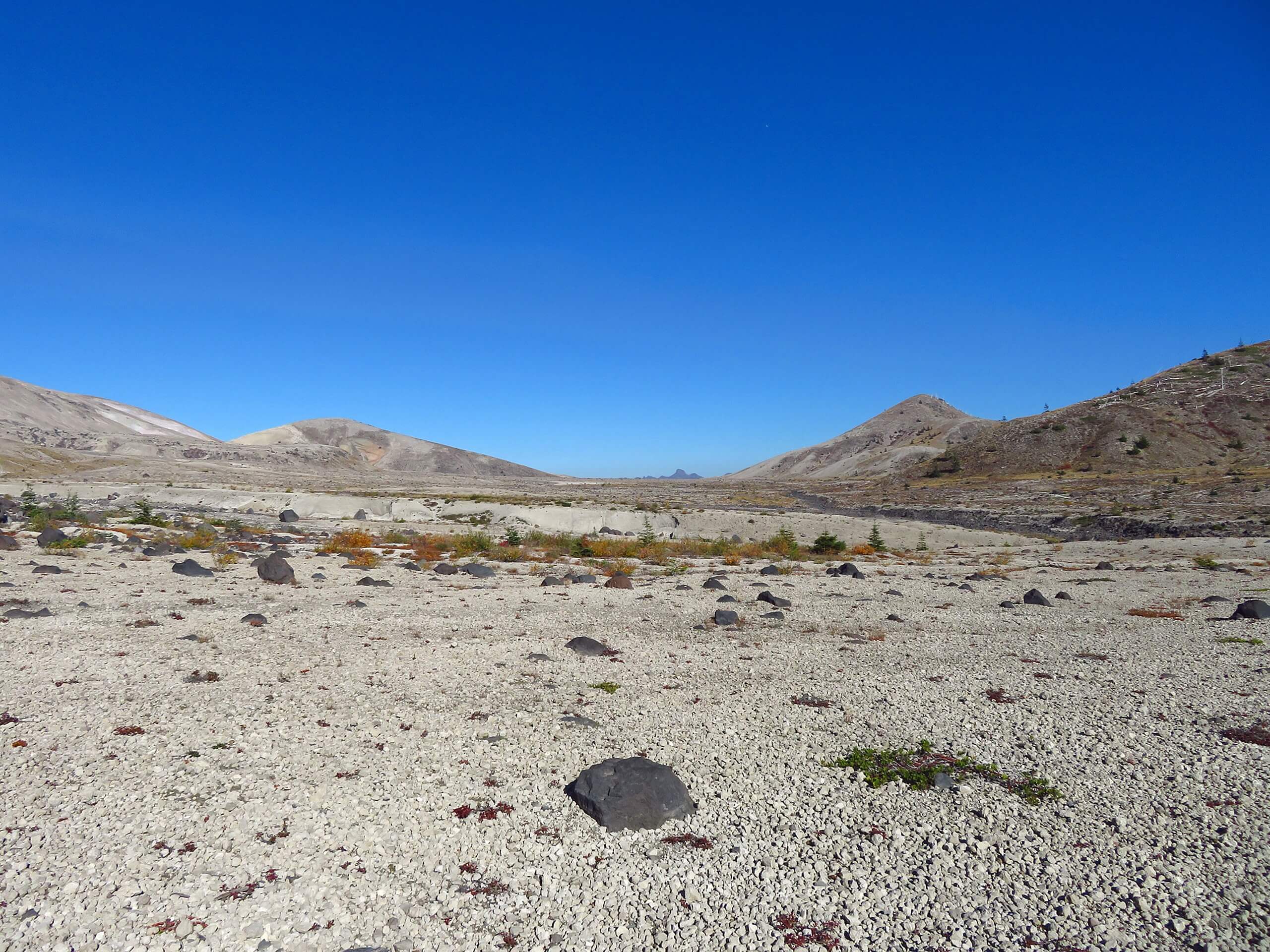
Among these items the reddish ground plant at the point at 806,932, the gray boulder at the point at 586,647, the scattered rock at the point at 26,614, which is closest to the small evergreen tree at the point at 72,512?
the scattered rock at the point at 26,614

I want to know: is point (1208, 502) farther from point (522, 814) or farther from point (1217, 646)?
point (522, 814)

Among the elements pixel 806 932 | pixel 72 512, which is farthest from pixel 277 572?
pixel 72 512

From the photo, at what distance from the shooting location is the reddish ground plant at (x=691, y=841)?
21.9ft

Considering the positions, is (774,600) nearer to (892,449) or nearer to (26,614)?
(26,614)

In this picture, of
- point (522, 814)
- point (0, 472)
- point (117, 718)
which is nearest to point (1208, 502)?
point (522, 814)

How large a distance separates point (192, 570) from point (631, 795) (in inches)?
765

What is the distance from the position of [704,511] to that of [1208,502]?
3565 centimetres

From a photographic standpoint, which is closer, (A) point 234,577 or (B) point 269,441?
(A) point 234,577

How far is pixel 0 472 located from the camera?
69500 millimetres

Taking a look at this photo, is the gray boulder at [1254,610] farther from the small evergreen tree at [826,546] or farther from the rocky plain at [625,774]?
the small evergreen tree at [826,546]

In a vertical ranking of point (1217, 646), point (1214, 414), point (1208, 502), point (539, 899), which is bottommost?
point (539, 899)

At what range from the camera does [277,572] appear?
20812 millimetres

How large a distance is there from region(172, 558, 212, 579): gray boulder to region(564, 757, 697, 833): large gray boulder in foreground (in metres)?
18.0

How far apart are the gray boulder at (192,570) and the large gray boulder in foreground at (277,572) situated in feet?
4.76
